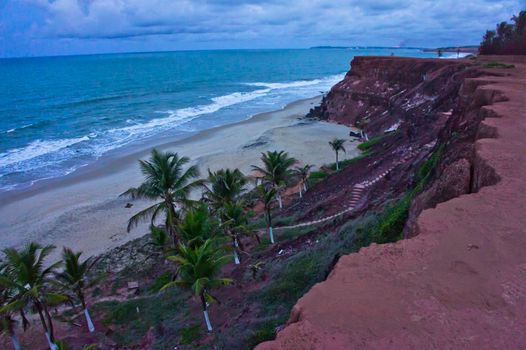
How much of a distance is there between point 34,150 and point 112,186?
21.7 m

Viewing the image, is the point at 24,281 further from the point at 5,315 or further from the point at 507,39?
the point at 507,39

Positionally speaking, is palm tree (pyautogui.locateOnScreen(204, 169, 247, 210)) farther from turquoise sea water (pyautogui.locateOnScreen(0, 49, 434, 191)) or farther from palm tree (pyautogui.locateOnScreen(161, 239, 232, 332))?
turquoise sea water (pyautogui.locateOnScreen(0, 49, 434, 191))

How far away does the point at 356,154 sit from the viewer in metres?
47.6

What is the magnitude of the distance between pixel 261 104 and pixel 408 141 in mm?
56818

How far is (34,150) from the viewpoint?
55.7 meters

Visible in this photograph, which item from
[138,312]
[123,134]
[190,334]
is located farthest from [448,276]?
[123,134]

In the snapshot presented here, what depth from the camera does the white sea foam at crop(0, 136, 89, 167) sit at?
5156 centimetres

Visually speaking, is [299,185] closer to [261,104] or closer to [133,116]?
[133,116]

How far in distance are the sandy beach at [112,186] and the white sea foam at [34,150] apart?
35.5ft

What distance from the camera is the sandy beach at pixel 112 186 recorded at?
105ft

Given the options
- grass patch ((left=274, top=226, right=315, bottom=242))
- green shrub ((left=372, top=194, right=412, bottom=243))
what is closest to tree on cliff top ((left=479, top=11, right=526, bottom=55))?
grass patch ((left=274, top=226, right=315, bottom=242))

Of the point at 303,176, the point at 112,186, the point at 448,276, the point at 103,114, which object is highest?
the point at 448,276

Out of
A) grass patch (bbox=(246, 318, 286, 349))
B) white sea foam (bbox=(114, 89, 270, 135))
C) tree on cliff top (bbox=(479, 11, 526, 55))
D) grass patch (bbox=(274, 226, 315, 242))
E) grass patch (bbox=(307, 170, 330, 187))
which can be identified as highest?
tree on cliff top (bbox=(479, 11, 526, 55))

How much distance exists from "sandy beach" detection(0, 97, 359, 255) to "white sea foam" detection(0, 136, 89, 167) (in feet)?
35.5
